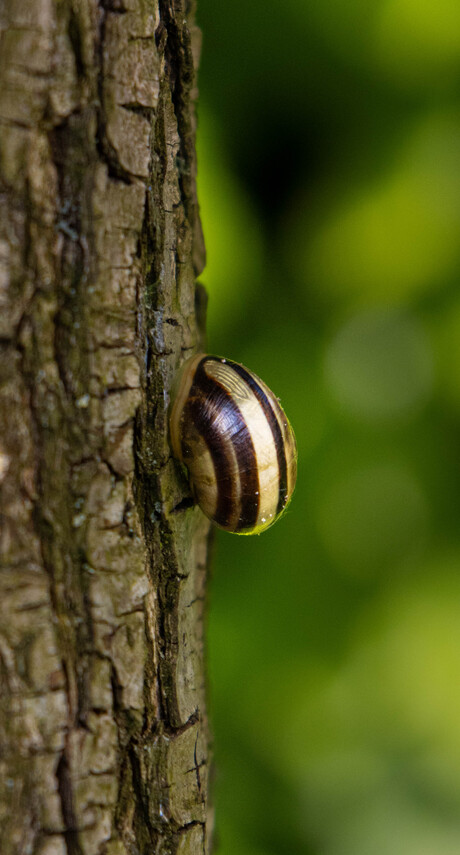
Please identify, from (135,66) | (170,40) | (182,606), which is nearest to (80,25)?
(135,66)

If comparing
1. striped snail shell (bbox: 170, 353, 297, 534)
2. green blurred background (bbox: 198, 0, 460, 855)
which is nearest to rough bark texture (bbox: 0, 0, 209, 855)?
striped snail shell (bbox: 170, 353, 297, 534)

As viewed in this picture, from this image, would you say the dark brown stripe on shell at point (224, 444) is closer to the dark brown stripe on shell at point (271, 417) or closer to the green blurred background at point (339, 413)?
the dark brown stripe on shell at point (271, 417)

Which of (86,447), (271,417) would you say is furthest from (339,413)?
(86,447)

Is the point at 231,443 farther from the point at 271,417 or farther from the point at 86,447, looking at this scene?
the point at 86,447

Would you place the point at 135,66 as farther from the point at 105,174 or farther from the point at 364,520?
the point at 364,520

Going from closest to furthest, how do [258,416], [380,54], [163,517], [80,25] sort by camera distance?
[80,25]
[163,517]
[258,416]
[380,54]

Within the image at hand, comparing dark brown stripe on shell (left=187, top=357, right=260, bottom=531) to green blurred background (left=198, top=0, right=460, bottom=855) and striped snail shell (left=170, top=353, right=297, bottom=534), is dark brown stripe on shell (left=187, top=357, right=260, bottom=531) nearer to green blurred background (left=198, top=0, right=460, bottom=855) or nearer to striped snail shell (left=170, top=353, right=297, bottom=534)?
striped snail shell (left=170, top=353, right=297, bottom=534)
